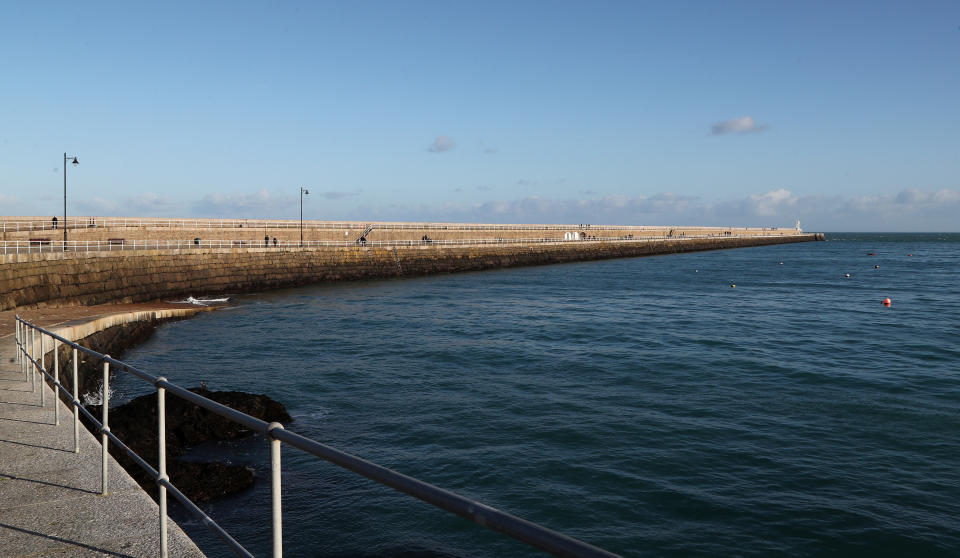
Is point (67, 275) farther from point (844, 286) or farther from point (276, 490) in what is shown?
point (844, 286)

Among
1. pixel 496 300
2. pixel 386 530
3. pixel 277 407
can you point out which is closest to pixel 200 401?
pixel 386 530

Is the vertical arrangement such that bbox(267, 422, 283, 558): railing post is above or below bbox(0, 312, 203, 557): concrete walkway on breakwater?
above

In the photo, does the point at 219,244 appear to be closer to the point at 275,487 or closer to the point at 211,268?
the point at 211,268

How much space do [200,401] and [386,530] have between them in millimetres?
7045

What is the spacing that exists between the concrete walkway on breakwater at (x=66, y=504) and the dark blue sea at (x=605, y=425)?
3.21 meters

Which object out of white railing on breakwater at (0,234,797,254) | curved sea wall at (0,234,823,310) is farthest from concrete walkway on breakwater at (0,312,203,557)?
white railing on breakwater at (0,234,797,254)

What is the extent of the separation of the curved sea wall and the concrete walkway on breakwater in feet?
70.1

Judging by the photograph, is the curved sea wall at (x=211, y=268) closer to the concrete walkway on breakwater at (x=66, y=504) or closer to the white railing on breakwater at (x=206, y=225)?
the white railing on breakwater at (x=206, y=225)

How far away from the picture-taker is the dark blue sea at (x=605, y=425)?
9.55m

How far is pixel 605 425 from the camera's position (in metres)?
14.4

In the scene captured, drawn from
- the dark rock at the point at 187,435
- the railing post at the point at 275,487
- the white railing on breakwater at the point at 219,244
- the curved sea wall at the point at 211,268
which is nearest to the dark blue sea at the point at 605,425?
the dark rock at the point at 187,435

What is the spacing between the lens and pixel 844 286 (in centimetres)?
5162

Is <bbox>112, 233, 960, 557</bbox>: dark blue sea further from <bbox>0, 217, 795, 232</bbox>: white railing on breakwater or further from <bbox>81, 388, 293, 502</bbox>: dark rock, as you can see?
<bbox>0, 217, 795, 232</bbox>: white railing on breakwater

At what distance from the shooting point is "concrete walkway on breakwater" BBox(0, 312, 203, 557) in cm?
418
